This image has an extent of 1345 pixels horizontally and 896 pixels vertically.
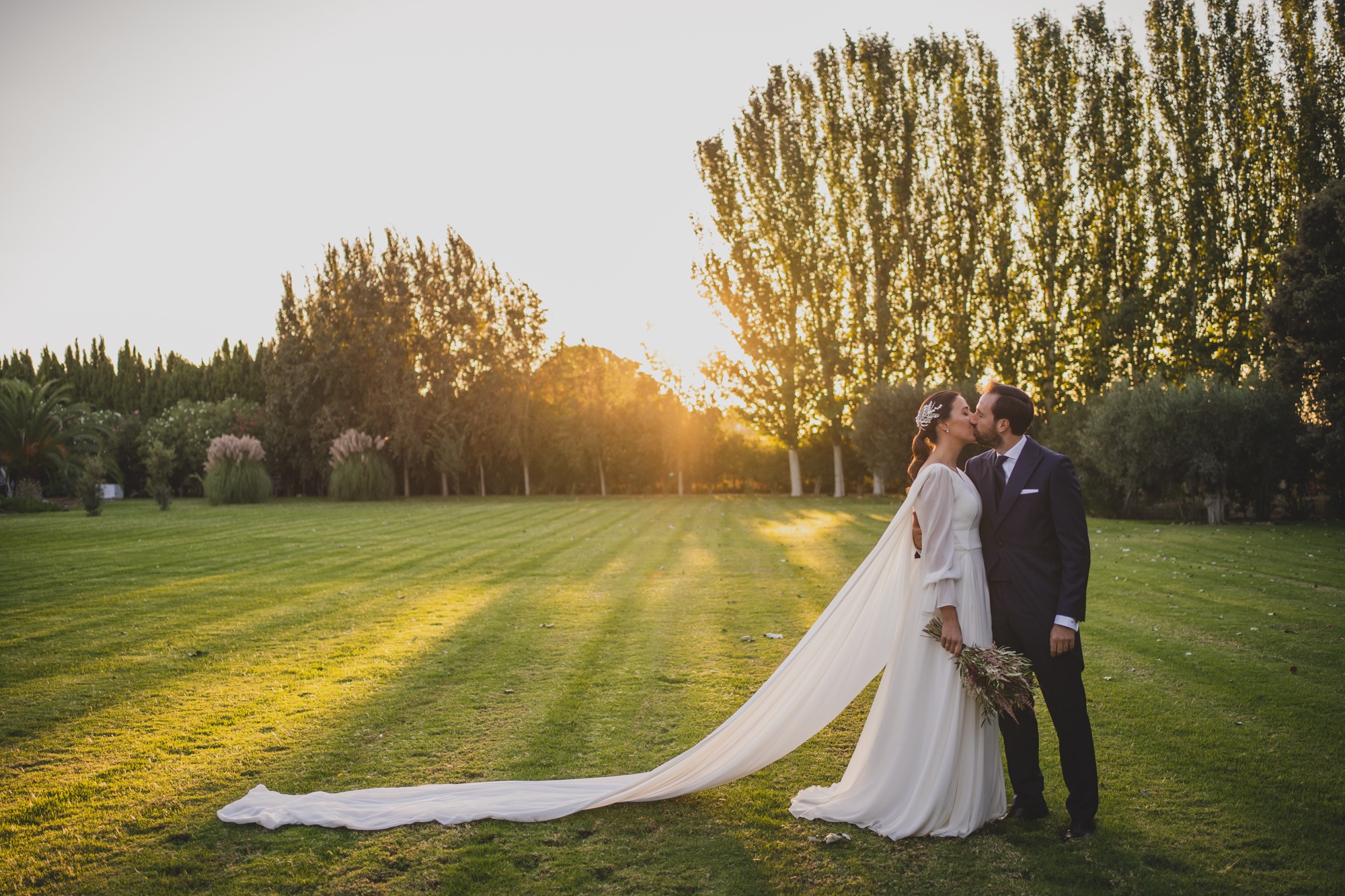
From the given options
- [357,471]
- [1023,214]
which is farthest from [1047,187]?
[357,471]

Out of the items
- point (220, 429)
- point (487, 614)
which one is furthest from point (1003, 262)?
point (220, 429)

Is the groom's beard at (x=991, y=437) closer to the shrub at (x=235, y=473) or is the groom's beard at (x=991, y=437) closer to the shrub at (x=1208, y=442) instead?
the shrub at (x=1208, y=442)

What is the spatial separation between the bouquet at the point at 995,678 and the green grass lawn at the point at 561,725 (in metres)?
0.63

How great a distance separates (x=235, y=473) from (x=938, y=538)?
30.5 metres

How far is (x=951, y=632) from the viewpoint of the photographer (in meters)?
3.92

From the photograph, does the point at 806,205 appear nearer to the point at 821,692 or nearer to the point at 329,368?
the point at 329,368

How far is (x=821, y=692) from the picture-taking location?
4219 millimetres

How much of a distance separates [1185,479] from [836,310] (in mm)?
15253

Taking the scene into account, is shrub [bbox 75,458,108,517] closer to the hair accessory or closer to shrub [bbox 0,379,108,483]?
shrub [bbox 0,379,108,483]

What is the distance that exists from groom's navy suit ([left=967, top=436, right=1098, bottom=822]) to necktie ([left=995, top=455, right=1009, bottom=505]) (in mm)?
15

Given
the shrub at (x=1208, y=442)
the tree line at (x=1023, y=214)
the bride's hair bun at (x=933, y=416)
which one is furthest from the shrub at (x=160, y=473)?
the shrub at (x=1208, y=442)

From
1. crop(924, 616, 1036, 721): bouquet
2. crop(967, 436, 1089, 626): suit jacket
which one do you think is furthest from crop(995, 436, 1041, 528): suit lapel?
crop(924, 616, 1036, 721): bouquet

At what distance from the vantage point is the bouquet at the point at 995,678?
12.4ft

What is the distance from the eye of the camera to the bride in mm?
3900
